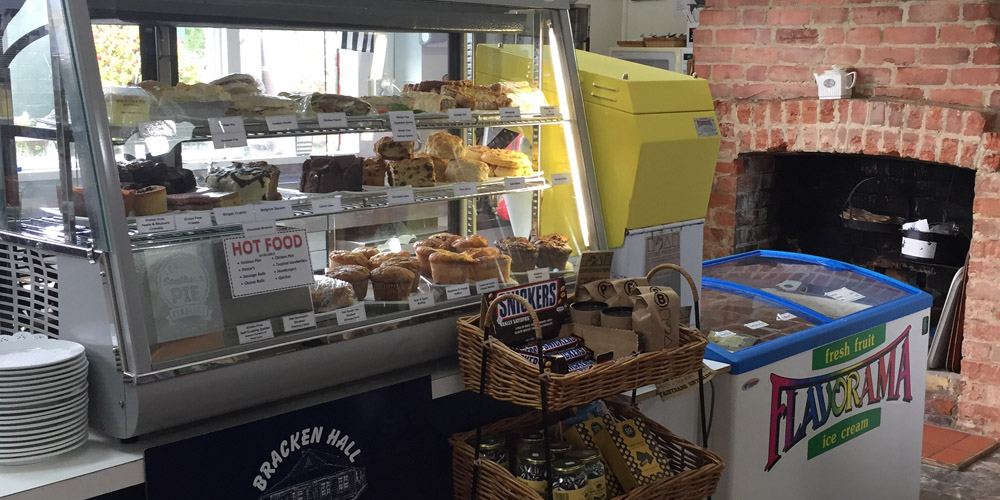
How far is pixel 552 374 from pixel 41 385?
3.68 ft

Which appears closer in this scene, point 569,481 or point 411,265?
point 569,481

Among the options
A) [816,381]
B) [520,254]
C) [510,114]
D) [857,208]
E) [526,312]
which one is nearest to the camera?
[526,312]

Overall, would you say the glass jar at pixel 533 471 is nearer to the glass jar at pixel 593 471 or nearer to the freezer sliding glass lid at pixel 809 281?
the glass jar at pixel 593 471

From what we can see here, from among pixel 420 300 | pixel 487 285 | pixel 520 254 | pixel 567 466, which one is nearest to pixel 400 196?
pixel 420 300

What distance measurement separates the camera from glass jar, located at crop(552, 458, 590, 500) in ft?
7.91

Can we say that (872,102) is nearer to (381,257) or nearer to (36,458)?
(381,257)

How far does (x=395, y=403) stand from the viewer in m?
2.50

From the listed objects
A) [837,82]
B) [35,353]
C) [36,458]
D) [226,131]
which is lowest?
[36,458]

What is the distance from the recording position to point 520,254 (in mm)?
2975

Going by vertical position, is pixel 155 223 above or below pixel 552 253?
above

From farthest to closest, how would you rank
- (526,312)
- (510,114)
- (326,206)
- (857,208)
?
(857,208) < (510,114) < (526,312) < (326,206)

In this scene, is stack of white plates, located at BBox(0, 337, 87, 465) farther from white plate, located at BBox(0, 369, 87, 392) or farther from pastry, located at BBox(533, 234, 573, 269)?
pastry, located at BBox(533, 234, 573, 269)

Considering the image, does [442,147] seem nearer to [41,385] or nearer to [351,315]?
[351,315]

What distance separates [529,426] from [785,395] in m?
1.03
